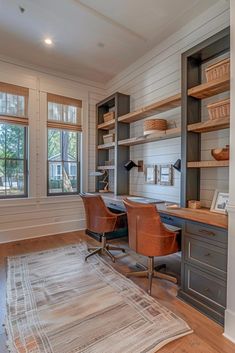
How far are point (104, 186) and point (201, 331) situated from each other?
3.22m

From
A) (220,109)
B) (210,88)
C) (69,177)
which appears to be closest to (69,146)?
(69,177)

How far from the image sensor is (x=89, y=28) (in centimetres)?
283

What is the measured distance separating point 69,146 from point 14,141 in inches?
40.9

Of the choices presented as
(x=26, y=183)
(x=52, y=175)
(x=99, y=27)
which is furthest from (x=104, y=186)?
(x=99, y=27)

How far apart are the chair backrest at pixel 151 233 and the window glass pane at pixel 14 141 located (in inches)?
102

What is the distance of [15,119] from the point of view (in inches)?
143

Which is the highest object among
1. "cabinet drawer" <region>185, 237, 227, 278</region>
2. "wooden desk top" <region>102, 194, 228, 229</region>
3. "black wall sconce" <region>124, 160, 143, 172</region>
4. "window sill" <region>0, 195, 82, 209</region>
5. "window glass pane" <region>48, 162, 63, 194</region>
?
"black wall sconce" <region>124, 160, 143, 172</region>

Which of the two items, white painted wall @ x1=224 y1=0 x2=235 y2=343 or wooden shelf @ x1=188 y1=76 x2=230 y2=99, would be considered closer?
white painted wall @ x1=224 y1=0 x2=235 y2=343

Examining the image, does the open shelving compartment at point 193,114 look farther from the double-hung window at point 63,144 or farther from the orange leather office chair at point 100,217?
the double-hung window at point 63,144

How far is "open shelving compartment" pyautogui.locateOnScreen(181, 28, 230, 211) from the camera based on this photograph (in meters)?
2.22

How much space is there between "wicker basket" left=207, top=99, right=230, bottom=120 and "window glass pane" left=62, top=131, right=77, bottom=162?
2943mm

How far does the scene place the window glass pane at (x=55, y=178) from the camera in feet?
13.5

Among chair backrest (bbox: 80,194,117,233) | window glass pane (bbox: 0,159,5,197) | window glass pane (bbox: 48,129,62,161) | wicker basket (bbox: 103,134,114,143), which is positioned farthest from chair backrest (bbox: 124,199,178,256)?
window glass pane (bbox: 0,159,5,197)

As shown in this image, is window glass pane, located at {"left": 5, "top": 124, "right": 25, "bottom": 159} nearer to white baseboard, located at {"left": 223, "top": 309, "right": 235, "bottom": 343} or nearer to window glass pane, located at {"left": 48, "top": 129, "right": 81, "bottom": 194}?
window glass pane, located at {"left": 48, "top": 129, "right": 81, "bottom": 194}
